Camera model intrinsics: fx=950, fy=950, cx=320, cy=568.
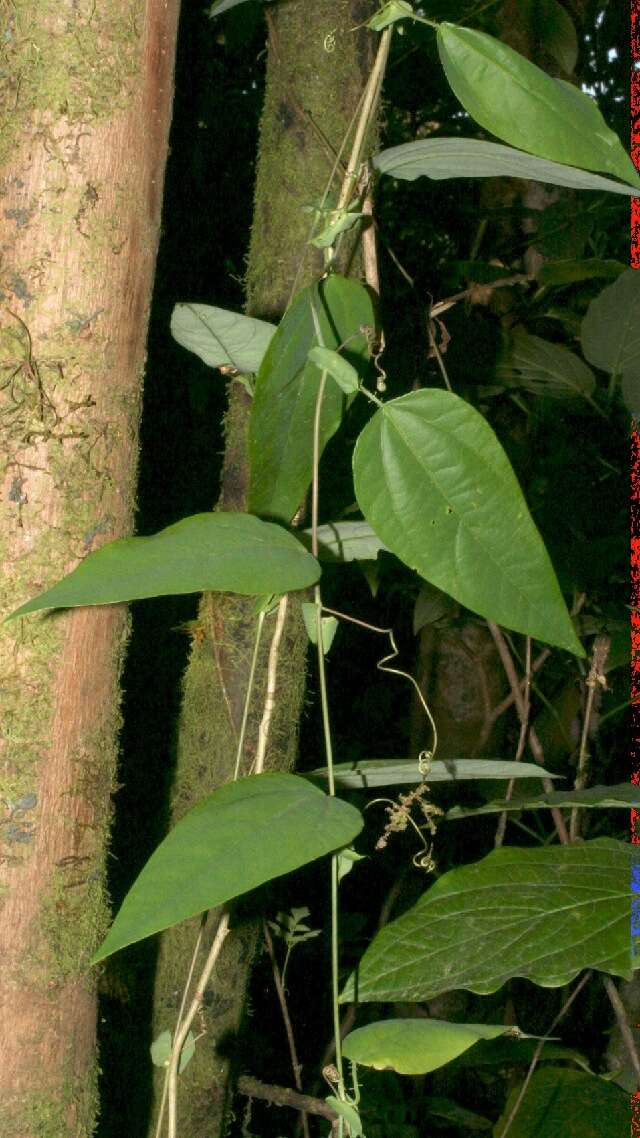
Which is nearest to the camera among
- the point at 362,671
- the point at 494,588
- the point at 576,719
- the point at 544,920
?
the point at 494,588

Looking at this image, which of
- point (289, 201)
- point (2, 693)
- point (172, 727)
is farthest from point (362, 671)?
point (2, 693)

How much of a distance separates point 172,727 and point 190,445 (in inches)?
12.1

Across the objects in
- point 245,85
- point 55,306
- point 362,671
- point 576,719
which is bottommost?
point 362,671

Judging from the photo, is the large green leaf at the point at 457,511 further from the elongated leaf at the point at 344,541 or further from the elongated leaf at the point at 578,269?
the elongated leaf at the point at 578,269

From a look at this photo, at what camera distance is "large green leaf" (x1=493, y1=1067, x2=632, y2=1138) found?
2.37 ft

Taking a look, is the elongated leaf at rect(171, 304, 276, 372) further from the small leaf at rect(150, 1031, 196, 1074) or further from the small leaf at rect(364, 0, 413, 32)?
the small leaf at rect(150, 1031, 196, 1074)

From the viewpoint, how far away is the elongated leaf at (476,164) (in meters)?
0.46

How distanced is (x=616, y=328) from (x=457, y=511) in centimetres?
48

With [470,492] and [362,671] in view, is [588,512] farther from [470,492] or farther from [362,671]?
[362,671]

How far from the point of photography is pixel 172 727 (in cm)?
80

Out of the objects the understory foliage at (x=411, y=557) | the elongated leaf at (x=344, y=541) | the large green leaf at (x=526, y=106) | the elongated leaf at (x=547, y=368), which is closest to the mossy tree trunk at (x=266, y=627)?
the understory foliage at (x=411, y=557)

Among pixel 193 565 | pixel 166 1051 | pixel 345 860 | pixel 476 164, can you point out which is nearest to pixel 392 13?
pixel 476 164

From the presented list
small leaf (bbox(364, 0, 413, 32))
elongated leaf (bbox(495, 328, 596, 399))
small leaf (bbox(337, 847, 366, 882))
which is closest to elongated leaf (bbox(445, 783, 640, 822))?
small leaf (bbox(337, 847, 366, 882))

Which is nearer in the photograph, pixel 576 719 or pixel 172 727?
pixel 172 727
